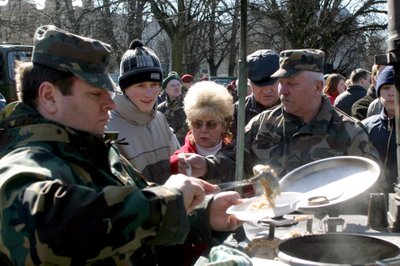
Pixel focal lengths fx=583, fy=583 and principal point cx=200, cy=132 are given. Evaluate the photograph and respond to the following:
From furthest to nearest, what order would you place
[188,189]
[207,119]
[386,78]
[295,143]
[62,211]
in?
[386,78] → [207,119] → [295,143] → [188,189] → [62,211]

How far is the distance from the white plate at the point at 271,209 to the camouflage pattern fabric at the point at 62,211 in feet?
1.22

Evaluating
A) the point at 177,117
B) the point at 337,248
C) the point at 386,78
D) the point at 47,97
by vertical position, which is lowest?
the point at 337,248

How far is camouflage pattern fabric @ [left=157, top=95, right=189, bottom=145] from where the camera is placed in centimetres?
595

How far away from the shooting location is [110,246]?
4.87 ft

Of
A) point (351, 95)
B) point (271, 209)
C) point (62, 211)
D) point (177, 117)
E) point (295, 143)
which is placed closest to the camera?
point (62, 211)

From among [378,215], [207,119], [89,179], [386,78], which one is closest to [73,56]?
[89,179]

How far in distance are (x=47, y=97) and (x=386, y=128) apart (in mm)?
2844

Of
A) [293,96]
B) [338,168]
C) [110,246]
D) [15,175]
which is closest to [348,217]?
[338,168]

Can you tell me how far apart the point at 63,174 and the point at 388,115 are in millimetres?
2973

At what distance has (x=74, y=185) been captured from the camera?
58.5 inches

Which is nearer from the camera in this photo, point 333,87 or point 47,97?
point 47,97

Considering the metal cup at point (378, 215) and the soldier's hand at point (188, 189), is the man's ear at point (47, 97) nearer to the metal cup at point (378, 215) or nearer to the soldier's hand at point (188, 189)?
the soldier's hand at point (188, 189)

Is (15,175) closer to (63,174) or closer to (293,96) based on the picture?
(63,174)

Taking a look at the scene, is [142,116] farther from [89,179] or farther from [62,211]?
[62,211]
